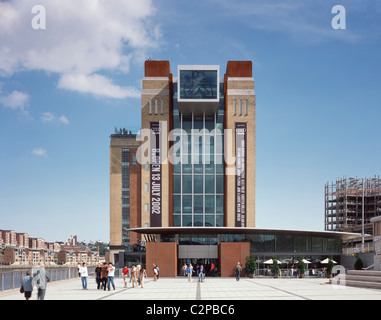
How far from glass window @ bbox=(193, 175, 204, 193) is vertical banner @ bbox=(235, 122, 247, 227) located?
4.79 m

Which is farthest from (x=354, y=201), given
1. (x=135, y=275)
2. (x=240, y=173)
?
(x=135, y=275)

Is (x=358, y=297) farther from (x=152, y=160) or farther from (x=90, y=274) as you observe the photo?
(x=152, y=160)

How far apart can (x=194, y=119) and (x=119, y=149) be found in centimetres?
4919

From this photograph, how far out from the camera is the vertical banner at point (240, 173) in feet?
216

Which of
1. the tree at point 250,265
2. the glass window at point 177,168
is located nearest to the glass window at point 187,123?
the glass window at point 177,168

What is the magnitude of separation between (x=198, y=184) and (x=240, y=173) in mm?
5812

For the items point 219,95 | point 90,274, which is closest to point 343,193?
point 219,95

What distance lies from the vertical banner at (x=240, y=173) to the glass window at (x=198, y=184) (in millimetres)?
4788

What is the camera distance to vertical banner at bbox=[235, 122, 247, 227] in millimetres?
65812

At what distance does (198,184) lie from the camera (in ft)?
224

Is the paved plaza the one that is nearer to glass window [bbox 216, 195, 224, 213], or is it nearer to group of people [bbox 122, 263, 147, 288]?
group of people [bbox 122, 263, 147, 288]

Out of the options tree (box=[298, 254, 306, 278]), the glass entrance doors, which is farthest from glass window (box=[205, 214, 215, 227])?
tree (box=[298, 254, 306, 278])

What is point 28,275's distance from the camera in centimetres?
1903

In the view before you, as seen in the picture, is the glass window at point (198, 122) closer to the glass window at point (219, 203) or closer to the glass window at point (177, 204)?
the glass window at point (219, 203)
